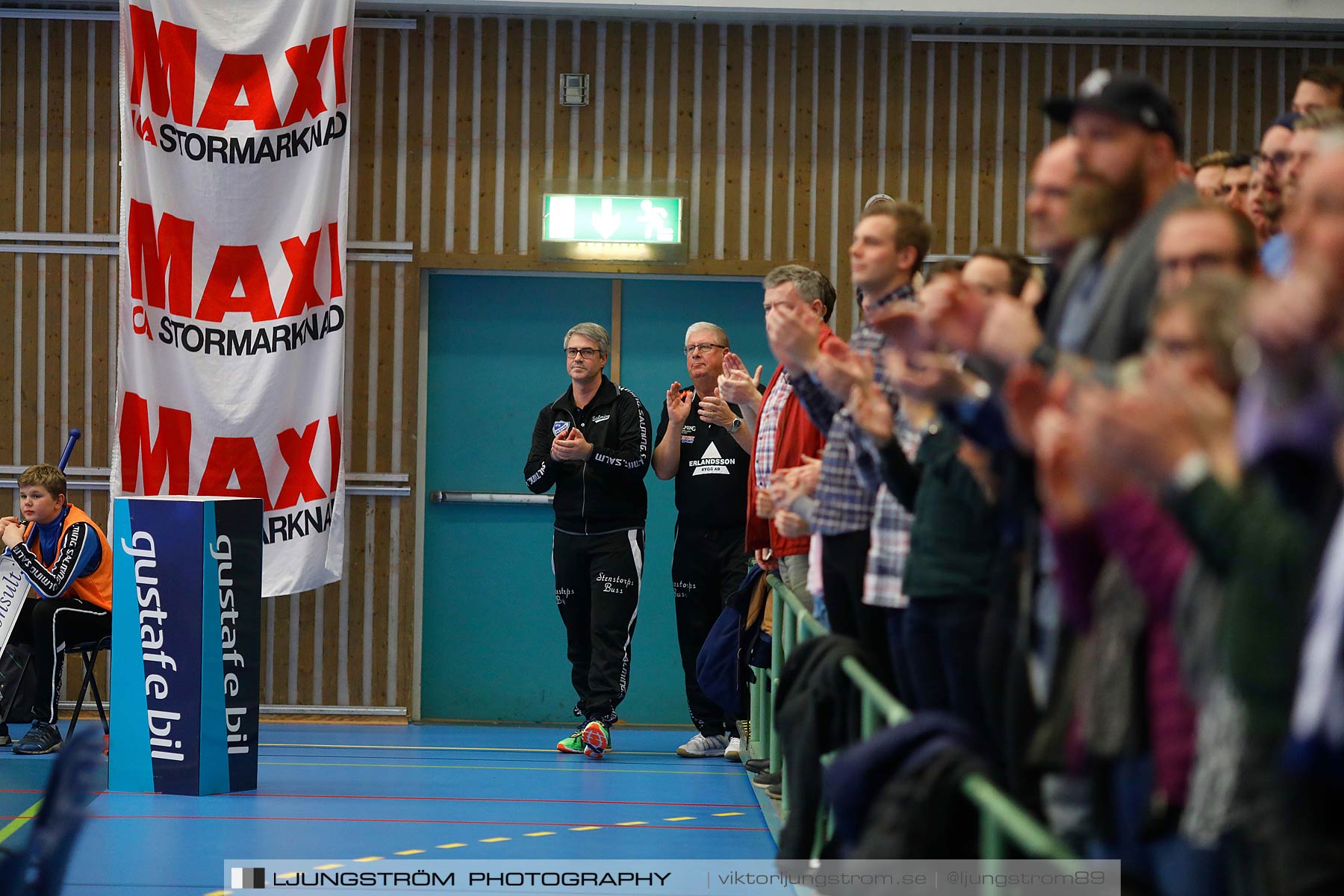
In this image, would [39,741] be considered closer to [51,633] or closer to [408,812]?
[51,633]

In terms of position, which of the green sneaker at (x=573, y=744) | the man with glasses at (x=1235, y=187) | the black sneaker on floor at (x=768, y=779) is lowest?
the green sneaker at (x=573, y=744)

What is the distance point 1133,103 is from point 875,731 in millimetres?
1498

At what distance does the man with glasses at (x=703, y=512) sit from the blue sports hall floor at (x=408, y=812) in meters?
0.52

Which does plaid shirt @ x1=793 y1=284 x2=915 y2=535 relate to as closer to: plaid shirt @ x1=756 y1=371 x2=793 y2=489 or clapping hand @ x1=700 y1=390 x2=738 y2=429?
plaid shirt @ x1=756 y1=371 x2=793 y2=489

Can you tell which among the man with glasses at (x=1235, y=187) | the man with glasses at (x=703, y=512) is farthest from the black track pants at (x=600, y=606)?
the man with glasses at (x=1235, y=187)

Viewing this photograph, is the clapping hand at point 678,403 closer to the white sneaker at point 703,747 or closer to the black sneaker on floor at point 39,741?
the white sneaker at point 703,747

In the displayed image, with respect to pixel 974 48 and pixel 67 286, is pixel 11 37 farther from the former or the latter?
pixel 974 48

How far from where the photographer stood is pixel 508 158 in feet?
23.9

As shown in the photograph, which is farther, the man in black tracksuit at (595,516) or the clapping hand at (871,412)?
the man in black tracksuit at (595,516)

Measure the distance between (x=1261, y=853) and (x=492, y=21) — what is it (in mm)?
6592

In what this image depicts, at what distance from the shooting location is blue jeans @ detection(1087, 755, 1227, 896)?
1678mm

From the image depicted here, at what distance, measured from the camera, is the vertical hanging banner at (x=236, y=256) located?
670 centimetres

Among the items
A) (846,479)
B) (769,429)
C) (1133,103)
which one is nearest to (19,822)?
(769,429)

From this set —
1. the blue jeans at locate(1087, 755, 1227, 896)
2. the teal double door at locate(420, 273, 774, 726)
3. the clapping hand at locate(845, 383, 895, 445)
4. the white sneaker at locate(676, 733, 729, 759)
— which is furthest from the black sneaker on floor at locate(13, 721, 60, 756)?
the blue jeans at locate(1087, 755, 1227, 896)
